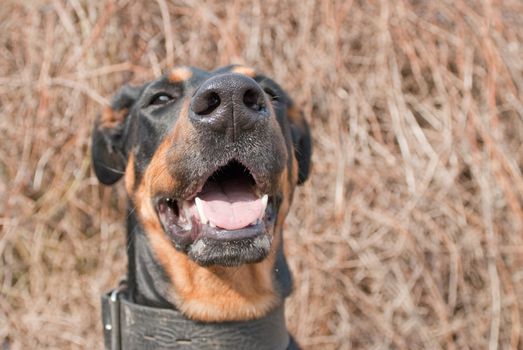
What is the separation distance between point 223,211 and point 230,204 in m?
0.04

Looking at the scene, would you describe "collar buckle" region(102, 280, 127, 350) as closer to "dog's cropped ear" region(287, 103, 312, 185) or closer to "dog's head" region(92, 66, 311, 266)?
"dog's head" region(92, 66, 311, 266)

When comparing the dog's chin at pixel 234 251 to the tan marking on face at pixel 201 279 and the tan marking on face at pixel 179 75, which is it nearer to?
the tan marking on face at pixel 201 279

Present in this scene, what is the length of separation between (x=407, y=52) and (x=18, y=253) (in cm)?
265

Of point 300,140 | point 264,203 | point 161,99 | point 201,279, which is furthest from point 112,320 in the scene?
point 300,140

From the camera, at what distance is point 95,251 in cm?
413

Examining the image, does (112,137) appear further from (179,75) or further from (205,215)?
(205,215)

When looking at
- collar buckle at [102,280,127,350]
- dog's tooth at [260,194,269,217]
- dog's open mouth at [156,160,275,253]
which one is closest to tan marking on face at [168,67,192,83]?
dog's open mouth at [156,160,275,253]

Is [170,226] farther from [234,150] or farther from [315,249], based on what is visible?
[315,249]

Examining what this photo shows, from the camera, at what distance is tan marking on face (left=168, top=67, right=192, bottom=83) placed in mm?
2529

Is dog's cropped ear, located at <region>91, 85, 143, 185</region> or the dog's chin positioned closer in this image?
the dog's chin

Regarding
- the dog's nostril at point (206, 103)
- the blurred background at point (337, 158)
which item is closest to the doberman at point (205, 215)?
the dog's nostril at point (206, 103)

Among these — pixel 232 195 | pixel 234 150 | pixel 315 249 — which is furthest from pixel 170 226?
pixel 315 249

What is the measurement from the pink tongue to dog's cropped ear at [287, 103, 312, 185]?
0.73 meters

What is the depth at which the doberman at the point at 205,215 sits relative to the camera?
200cm
